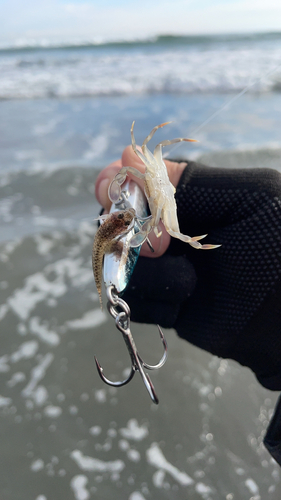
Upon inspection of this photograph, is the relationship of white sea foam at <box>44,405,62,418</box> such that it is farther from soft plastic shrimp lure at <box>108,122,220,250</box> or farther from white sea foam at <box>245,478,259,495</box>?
soft plastic shrimp lure at <box>108,122,220,250</box>

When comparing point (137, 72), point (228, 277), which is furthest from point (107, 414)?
point (137, 72)

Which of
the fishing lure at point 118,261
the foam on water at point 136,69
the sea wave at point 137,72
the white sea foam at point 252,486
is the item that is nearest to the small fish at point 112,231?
the fishing lure at point 118,261

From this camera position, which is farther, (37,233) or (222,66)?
(222,66)

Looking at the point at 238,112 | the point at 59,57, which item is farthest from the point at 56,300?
the point at 59,57

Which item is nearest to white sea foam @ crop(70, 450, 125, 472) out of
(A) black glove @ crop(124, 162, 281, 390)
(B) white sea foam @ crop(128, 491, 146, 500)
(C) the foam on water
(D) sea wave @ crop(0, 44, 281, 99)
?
(B) white sea foam @ crop(128, 491, 146, 500)

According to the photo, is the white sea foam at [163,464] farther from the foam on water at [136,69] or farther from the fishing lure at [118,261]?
the foam on water at [136,69]

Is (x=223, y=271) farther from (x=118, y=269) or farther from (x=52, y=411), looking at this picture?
(x=52, y=411)

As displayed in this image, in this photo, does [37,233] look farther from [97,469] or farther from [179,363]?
[97,469]
